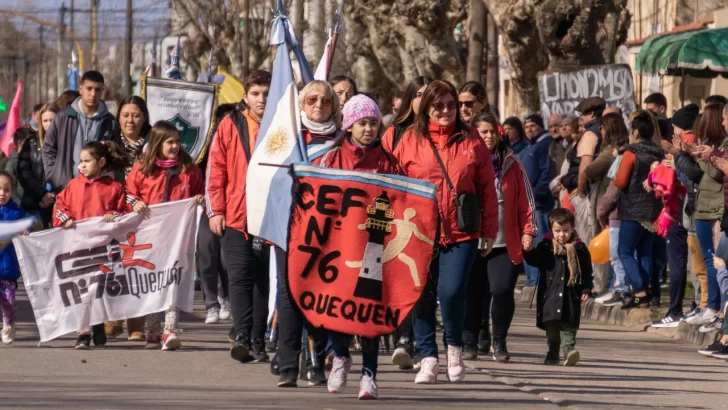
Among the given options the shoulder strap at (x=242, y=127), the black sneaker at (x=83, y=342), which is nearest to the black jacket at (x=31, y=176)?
the black sneaker at (x=83, y=342)

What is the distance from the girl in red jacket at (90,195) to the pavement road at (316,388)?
2.81 feet

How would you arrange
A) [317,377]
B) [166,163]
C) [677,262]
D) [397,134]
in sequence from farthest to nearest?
1. [677,262]
2. [166,163]
3. [397,134]
4. [317,377]

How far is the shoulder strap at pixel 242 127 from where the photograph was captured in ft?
34.7

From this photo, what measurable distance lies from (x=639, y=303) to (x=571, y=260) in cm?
358

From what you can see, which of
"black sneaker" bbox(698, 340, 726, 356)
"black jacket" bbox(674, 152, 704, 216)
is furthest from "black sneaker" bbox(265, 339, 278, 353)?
"black jacket" bbox(674, 152, 704, 216)

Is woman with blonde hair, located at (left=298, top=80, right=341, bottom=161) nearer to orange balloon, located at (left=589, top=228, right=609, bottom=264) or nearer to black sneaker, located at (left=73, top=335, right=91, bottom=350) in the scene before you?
black sneaker, located at (left=73, top=335, right=91, bottom=350)

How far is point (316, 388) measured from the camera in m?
9.35

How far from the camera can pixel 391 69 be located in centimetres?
3922

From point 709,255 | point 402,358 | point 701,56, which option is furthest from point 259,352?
point 701,56

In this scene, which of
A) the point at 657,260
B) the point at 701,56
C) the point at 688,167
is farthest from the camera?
the point at 701,56

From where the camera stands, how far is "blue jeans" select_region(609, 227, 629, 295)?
15000mm

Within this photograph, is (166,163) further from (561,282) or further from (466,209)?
(466,209)

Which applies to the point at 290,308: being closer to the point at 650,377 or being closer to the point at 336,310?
the point at 336,310

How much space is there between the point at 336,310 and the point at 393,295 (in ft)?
1.06
